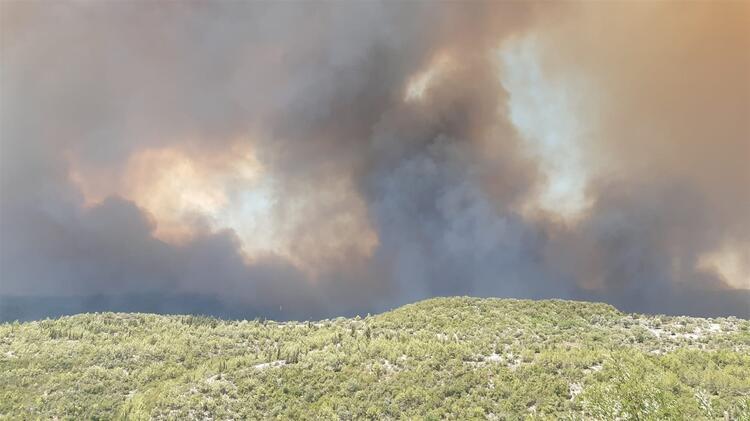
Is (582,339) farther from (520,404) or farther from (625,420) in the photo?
(625,420)

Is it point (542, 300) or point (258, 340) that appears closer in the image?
point (258, 340)

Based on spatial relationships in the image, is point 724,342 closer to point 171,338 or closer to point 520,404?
point 520,404

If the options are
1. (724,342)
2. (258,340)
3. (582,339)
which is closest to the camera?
(724,342)

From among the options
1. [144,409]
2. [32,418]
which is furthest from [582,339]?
[32,418]

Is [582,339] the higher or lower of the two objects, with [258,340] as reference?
lower

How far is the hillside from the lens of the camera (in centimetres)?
4266

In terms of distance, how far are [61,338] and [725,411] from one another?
3982 inches

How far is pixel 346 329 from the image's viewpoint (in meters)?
82.5

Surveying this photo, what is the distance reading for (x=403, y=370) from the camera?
55.0 m

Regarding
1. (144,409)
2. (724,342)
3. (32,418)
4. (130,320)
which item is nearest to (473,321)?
(724,342)

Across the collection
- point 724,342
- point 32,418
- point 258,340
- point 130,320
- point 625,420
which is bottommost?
point 625,420

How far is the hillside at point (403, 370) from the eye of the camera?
140 feet

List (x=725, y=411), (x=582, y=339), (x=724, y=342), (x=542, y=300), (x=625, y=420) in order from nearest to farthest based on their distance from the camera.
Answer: (x=625, y=420) < (x=725, y=411) < (x=724, y=342) < (x=582, y=339) < (x=542, y=300)

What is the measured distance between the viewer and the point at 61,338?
278ft
